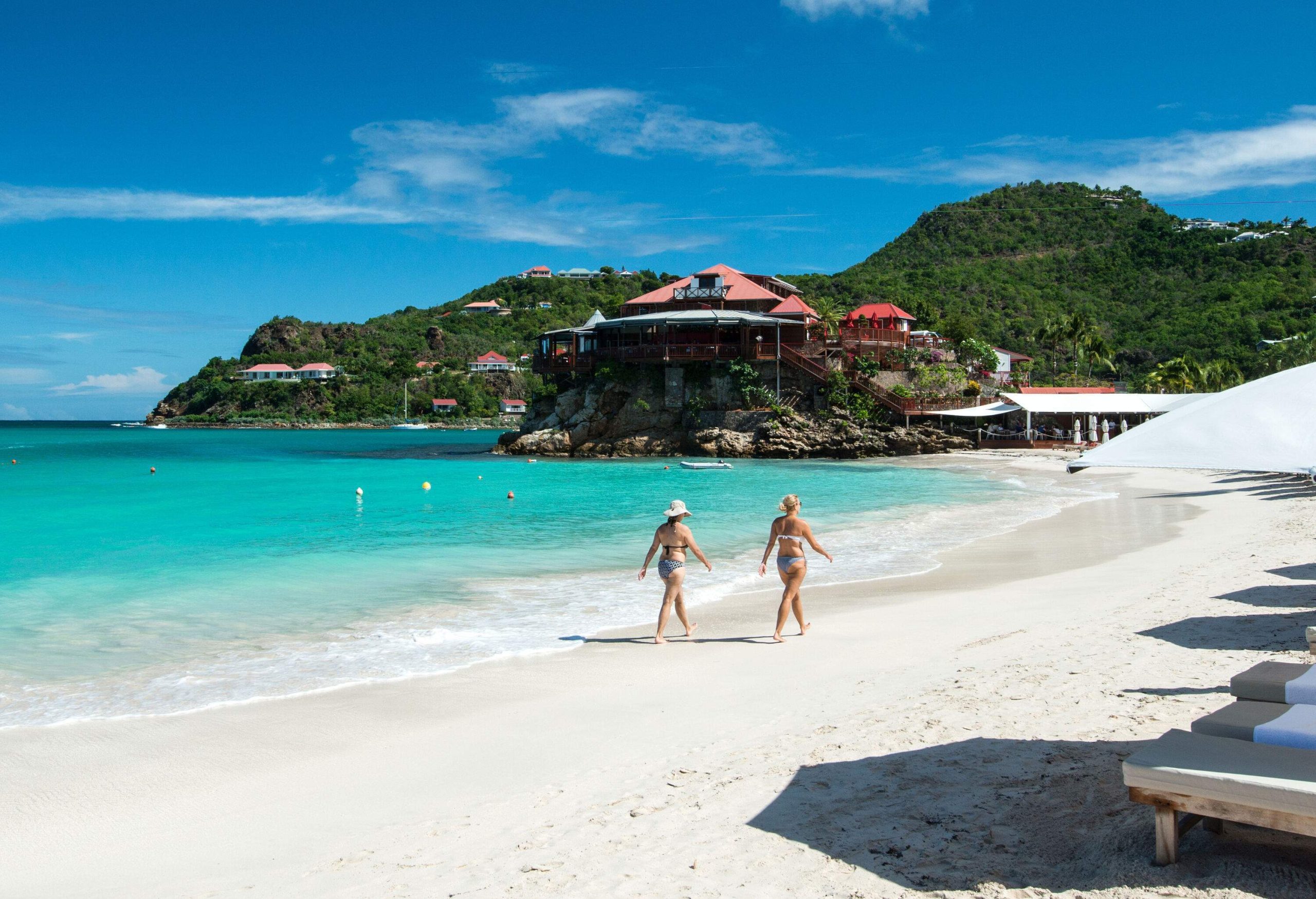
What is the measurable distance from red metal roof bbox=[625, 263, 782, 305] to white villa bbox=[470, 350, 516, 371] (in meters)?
83.7

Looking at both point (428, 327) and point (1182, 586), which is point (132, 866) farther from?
point (428, 327)

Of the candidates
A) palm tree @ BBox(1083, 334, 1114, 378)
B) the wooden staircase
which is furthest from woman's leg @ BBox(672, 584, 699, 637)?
palm tree @ BBox(1083, 334, 1114, 378)

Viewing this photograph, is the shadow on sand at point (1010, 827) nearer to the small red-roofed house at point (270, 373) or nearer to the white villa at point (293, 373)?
the white villa at point (293, 373)

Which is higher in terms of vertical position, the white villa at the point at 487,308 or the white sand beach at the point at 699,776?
the white villa at the point at 487,308

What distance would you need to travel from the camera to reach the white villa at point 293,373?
144 metres

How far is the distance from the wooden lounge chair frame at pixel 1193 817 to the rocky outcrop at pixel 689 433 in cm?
4363

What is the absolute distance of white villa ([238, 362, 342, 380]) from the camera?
474ft

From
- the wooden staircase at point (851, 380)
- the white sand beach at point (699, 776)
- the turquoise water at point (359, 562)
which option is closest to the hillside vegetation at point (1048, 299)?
the wooden staircase at point (851, 380)

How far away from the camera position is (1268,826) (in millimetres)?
3174

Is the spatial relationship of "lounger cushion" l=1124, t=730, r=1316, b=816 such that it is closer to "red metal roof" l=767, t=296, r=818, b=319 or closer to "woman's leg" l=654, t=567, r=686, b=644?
"woman's leg" l=654, t=567, r=686, b=644

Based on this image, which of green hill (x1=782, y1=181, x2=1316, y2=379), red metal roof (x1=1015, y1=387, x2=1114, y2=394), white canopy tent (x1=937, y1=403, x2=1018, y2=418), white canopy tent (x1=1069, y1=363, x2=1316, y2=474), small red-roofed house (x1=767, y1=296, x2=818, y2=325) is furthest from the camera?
green hill (x1=782, y1=181, x2=1316, y2=379)

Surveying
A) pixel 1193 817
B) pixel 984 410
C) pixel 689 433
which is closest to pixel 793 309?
pixel 689 433

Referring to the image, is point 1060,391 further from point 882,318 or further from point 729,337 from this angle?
point 729,337

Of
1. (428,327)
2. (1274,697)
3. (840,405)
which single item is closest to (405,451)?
(840,405)
